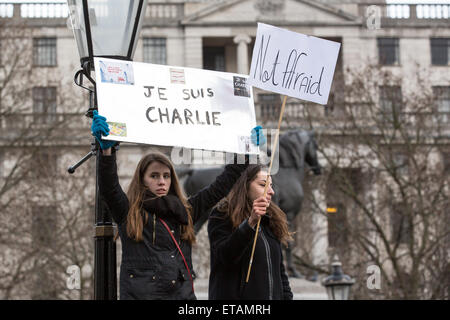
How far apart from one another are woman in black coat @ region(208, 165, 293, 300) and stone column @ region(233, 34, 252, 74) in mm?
42070

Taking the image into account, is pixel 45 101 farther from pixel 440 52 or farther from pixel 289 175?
pixel 440 52

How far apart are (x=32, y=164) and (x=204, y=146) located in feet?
72.8

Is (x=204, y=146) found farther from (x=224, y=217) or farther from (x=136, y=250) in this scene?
(x=136, y=250)

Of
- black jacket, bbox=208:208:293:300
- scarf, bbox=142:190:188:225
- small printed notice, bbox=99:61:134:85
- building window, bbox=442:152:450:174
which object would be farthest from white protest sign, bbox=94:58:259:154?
building window, bbox=442:152:450:174

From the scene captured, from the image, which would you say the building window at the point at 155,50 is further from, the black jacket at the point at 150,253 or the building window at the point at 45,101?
the black jacket at the point at 150,253

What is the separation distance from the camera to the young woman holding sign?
5.88 m

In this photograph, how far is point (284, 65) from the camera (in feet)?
22.2

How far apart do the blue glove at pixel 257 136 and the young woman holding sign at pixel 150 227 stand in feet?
2.40

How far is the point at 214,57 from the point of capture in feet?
172

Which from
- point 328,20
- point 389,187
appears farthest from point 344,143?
point 328,20

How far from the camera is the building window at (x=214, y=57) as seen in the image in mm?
52000

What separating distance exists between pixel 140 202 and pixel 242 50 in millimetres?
42875

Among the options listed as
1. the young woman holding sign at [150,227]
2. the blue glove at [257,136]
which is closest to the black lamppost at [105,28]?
the young woman holding sign at [150,227]

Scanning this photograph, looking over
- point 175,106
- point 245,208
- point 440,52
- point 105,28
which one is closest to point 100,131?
point 175,106
